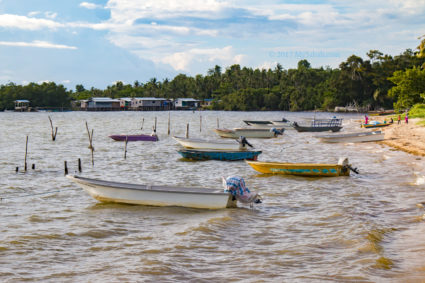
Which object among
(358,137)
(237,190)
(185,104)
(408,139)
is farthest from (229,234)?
(185,104)

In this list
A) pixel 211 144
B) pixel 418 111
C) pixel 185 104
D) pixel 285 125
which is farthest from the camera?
pixel 185 104

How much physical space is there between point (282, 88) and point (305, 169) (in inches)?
5451

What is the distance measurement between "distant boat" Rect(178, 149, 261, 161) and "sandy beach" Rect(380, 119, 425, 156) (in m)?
10.6

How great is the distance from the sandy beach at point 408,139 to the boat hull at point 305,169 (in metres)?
9.24

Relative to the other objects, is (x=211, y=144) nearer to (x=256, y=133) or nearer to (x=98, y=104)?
(x=256, y=133)

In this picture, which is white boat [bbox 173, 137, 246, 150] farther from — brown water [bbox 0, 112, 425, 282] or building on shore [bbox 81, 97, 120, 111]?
building on shore [bbox 81, 97, 120, 111]

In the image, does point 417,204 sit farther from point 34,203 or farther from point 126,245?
point 34,203

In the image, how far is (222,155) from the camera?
28.4 meters

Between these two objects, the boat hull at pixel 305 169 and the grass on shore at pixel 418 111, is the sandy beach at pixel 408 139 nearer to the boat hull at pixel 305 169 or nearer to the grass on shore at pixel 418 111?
the boat hull at pixel 305 169

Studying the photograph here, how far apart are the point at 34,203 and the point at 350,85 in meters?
115

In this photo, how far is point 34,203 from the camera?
17359mm

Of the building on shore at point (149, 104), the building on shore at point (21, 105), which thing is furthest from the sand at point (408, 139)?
the building on shore at point (21, 105)

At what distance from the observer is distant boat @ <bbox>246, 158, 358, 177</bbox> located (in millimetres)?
21281

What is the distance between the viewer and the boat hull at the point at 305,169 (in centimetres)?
2133
